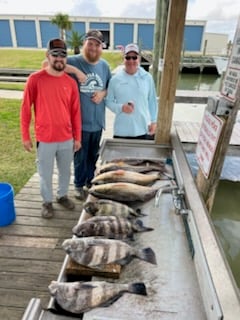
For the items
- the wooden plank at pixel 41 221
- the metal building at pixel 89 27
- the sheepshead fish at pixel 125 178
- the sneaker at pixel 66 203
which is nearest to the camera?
the sheepshead fish at pixel 125 178

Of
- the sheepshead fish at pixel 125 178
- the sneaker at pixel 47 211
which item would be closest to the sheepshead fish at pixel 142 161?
the sheepshead fish at pixel 125 178

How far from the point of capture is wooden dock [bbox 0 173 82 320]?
210cm

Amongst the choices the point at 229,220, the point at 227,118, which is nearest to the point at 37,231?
the point at 227,118

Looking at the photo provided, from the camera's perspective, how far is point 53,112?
2492mm

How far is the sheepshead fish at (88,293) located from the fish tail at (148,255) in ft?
0.49

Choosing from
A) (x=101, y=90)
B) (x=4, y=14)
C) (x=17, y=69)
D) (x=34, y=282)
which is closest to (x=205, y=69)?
(x=17, y=69)

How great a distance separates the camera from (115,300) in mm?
1067

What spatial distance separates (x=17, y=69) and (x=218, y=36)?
24.9m

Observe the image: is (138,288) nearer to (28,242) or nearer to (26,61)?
(28,242)

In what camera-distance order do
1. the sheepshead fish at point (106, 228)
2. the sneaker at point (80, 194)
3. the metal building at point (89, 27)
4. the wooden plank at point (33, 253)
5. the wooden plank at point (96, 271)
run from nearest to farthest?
the wooden plank at point (96, 271) → the sheepshead fish at point (106, 228) → the wooden plank at point (33, 253) → the sneaker at point (80, 194) → the metal building at point (89, 27)

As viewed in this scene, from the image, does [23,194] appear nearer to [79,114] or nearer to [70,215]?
[70,215]

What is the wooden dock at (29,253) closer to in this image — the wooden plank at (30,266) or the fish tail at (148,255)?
the wooden plank at (30,266)

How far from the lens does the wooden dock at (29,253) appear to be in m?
2.10

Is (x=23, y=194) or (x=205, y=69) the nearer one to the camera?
(x=23, y=194)
